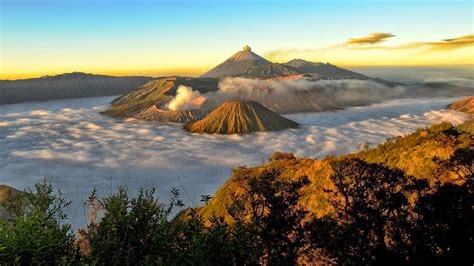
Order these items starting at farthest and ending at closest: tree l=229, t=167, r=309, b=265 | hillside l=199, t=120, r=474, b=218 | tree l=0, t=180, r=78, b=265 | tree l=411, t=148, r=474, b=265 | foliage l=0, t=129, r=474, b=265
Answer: hillside l=199, t=120, r=474, b=218 → tree l=229, t=167, r=309, b=265 → tree l=411, t=148, r=474, b=265 → foliage l=0, t=129, r=474, b=265 → tree l=0, t=180, r=78, b=265

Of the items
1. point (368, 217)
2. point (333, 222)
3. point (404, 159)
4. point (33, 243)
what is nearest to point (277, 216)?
point (333, 222)

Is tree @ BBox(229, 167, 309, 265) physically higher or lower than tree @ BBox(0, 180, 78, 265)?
lower

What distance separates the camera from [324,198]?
4181 cm

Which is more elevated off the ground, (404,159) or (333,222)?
(404,159)

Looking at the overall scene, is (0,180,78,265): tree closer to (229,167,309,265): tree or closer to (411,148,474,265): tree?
(229,167,309,265): tree

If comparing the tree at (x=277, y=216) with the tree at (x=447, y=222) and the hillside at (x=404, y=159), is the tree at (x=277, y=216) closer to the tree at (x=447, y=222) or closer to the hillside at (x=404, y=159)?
the hillside at (x=404, y=159)

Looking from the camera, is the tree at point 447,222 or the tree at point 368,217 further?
the tree at point 368,217

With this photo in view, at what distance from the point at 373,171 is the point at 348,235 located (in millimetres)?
7504

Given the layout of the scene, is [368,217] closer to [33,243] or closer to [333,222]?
[333,222]

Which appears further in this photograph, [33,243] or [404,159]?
[404,159]

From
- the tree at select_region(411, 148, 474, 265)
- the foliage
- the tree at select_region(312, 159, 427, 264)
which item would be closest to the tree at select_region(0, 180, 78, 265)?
the foliage

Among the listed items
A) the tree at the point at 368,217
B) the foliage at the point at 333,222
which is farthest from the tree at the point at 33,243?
the tree at the point at 368,217

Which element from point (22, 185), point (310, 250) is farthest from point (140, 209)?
point (22, 185)

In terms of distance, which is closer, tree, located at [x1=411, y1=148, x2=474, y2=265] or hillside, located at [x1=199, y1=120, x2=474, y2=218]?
tree, located at [x1=411, y1=148, x2=474, y2=265]
